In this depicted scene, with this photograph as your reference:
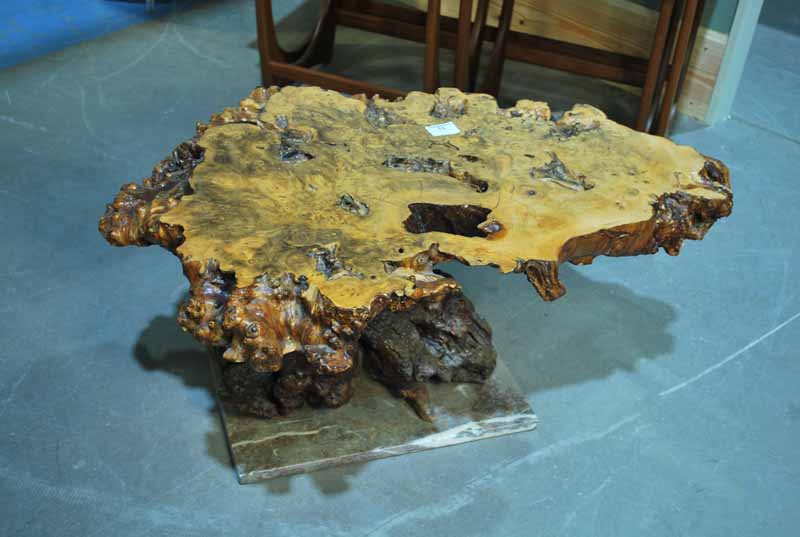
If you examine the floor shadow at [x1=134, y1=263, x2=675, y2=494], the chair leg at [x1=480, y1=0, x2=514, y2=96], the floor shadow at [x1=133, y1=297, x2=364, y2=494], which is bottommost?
the floor shadow at [x1=133, y1=297, x2=364, y2=494]

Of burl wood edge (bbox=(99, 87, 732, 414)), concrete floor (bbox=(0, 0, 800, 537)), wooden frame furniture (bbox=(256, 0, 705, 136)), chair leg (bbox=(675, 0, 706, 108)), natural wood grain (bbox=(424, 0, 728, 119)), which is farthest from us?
natural wood grain (bbox=(424, 0, 728, 119))

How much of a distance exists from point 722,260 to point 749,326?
31cm

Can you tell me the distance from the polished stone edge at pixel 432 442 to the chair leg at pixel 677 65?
141 centimetres

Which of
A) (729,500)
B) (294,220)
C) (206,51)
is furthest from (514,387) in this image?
(206,51)

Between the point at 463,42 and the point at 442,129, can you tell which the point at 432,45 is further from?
the point at 442,129

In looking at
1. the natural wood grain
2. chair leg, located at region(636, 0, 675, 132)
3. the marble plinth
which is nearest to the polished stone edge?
the marble plinth

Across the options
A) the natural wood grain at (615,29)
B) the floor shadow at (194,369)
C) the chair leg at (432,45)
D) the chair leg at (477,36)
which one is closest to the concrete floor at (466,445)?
the floor shadow at (194,369)

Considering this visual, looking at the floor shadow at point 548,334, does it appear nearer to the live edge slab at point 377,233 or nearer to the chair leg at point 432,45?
the live edge slab at point 377,233

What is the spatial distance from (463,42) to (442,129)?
0.92 meters

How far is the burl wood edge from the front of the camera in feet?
5.30

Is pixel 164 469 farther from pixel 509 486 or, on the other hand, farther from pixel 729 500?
pixel 729 500

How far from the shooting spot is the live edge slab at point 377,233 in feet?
5.37

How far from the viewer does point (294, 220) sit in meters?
1.82

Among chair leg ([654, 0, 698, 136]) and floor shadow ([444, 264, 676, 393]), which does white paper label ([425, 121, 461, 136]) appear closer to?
floor shadow ([444, 264, 676, 393])
